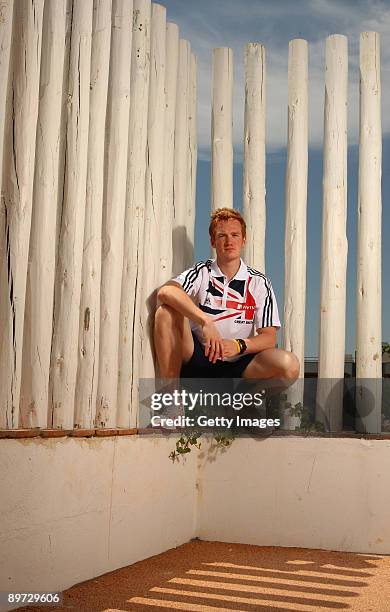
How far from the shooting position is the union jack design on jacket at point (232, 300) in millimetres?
Result: 5617

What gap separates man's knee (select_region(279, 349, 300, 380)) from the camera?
5570mm

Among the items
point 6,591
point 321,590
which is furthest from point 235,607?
point 6,591

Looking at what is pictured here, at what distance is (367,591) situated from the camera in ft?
14.2

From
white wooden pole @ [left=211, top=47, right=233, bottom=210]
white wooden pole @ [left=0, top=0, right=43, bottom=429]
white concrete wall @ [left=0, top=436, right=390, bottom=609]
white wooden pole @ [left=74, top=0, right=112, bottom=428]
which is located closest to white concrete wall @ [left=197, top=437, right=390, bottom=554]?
white concrete wall @ [left=0, top=436, right=390, bottom=609]

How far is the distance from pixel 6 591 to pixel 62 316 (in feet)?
4.48

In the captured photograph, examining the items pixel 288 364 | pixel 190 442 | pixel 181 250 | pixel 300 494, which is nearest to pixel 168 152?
pixel 181 250

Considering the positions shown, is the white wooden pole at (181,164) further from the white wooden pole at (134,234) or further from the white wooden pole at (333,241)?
the white wooden pole at (333,241)

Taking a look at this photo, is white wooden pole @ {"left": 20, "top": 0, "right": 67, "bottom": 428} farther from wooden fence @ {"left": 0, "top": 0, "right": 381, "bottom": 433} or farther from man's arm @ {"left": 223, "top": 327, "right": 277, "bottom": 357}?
man's arm @ {"left": 223, "top": 327, "right": 277, "bottom": 357}

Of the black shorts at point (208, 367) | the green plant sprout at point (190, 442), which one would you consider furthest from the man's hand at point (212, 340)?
the green plant sprout at point (190, 442)

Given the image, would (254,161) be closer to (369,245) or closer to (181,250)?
(181,250)

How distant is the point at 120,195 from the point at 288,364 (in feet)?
5.24

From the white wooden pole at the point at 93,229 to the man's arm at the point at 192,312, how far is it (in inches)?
30.1

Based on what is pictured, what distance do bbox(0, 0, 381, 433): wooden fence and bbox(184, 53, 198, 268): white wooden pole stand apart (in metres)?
0.01

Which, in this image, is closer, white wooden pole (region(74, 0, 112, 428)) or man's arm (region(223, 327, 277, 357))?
white wooden pole (region(74, 0, 112, 428))
